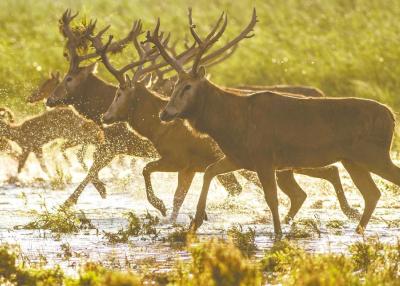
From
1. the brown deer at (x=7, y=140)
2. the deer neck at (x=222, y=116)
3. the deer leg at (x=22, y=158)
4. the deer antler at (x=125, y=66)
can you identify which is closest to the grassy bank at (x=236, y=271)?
the deer neck at (x=222, y=116)

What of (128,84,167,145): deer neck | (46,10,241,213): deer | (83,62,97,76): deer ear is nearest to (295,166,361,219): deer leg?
(128,84,167,145): deer neck

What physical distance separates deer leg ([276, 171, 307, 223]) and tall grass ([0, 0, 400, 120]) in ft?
36.2

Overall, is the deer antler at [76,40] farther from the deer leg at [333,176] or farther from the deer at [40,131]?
the deer leg at [333,176]

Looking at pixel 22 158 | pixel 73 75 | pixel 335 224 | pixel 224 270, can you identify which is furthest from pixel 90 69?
pixel 224 270

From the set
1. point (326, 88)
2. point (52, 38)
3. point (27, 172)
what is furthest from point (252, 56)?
point (27, 172)

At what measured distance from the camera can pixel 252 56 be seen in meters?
30.3

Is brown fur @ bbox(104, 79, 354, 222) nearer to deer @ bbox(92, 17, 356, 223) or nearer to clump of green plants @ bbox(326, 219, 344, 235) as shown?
deer @ bbox(92, 17, 356, 223)

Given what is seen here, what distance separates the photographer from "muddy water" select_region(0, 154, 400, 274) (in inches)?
402

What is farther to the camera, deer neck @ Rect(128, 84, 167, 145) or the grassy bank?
deer neck @ Rect(128, 84, 167, 145)

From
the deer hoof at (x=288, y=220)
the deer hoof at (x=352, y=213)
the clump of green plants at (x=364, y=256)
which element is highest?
the deer hoof at (x=352, y=213)

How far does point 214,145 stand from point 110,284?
22.2 feet

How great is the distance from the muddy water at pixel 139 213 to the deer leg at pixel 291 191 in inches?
8.4

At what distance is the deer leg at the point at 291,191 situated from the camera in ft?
42.0

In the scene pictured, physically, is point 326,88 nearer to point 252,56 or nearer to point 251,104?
point 252,56
